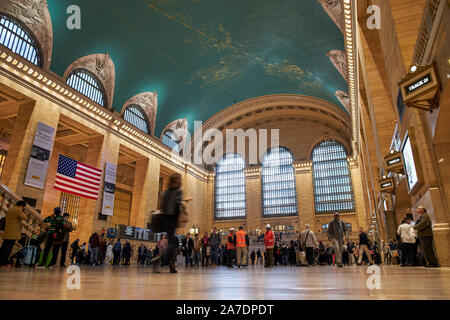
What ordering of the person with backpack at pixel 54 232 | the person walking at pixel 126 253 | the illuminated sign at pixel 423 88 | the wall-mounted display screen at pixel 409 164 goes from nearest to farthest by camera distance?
the illuminated sign at pixel 423 88
the wall-mounted display screen at pixel 409 164
the person with backpack at pixel 54 232
the person walking at pixel 126 253

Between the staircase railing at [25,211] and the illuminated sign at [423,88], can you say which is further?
the staircase railing at [25,211]

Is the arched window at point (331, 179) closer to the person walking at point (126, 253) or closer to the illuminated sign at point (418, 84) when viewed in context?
the person walking at point (126, 253)

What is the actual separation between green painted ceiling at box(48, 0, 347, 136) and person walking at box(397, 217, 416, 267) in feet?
39.2

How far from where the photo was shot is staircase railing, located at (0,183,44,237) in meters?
7.00

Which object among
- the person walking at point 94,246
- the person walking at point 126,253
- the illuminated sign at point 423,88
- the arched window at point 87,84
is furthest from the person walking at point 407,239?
the arched window at point 87,84

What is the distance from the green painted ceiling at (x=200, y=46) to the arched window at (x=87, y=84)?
0.86m

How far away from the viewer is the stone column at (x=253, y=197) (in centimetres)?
2773

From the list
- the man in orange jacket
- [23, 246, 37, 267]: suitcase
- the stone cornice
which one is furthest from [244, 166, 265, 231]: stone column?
[23, 246, 37, 267]: suitcase

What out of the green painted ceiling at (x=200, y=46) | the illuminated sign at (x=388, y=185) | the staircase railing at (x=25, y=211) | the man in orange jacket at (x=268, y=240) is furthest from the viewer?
the green painted ceiling at (x=200, y=46)

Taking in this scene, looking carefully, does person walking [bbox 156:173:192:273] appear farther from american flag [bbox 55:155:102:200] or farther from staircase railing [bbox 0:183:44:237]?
american flag [bbox 55:155:102:200]

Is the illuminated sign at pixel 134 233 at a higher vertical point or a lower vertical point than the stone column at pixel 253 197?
lower

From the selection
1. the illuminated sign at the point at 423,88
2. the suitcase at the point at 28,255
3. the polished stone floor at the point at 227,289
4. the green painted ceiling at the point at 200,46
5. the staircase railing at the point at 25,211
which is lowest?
the polished stone floor at the point at 227,289
